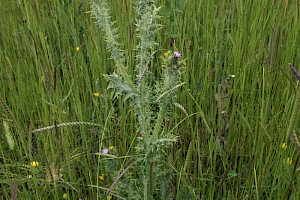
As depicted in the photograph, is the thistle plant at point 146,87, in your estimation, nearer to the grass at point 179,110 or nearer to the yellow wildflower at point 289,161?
the grass at point 179,110

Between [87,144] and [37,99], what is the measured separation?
0.34 m

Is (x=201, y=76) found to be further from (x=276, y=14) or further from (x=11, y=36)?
(x=11, y=36)

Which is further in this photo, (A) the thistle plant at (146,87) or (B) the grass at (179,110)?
(B) the grass at (179,110)

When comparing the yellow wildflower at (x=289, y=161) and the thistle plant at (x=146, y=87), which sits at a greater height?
the thistle plant at (x=146, y=87)

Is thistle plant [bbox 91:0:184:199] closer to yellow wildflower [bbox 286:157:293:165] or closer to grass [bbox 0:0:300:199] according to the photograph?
grass [bbox 0:0:300:199]

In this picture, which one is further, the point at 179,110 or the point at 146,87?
the point at 179,110

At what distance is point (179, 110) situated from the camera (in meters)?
1.73

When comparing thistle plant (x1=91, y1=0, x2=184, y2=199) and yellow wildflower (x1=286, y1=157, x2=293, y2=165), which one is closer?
thistle plant (x1=91, y1=0, x2=184, y2=199)

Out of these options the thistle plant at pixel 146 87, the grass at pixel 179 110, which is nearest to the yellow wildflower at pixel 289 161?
the grass at pixel 179 110

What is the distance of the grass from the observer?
1.37 metres

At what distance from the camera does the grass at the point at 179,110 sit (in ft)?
4.50

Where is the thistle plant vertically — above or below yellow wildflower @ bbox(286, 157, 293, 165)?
above

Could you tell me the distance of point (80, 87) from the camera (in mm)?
1843

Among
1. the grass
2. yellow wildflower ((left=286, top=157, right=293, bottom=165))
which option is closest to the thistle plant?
the grass
